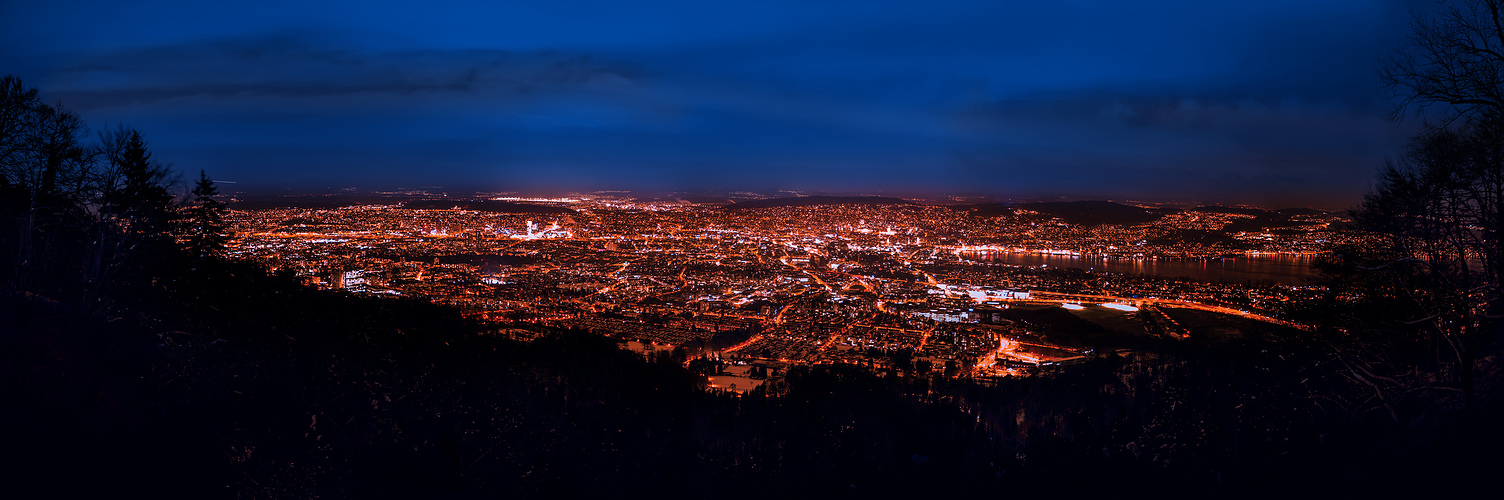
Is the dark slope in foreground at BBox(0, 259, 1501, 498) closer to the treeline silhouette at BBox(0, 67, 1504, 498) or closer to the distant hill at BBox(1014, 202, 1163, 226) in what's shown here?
the treeline silhouette at BBox(0, 67, 1504, 498)

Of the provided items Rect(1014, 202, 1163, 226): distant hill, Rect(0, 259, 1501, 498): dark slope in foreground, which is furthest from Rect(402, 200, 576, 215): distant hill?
Rect(0, 259, 1501, 498): dark slope in foreground

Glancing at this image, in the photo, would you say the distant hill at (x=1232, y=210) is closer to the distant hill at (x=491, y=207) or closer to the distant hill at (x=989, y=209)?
the distant hill at (x=989, y=209)

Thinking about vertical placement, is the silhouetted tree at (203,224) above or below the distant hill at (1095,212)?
below

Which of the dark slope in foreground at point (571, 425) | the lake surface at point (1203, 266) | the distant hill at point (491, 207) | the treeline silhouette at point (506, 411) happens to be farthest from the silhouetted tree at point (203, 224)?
the distant hill at point (491, 207)

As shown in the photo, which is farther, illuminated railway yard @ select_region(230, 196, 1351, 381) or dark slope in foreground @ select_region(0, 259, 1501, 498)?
illuminated railway yard @ select_region(230, 196, 1351, 381)

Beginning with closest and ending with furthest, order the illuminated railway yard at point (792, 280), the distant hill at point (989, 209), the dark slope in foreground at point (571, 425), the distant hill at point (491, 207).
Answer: the dark slope in foreground at point (571, 425), the illuminated railway yard at point (792, 280), the distant hill at point (491, 207), the distant hill at point (989, 209)

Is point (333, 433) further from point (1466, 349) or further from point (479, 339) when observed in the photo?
point (1466, 349)
